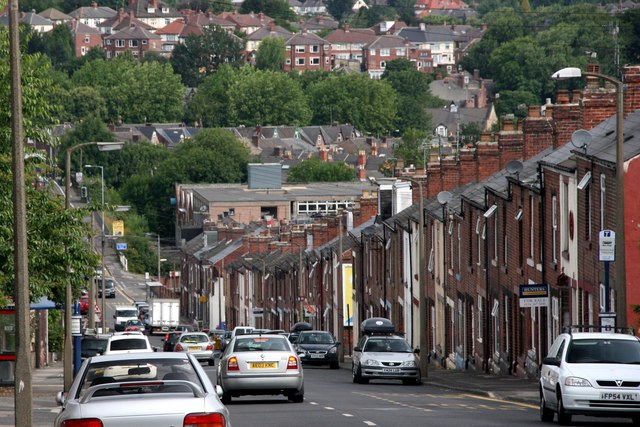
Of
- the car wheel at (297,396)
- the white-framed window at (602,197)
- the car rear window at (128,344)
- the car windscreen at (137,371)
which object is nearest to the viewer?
the car windscreen at (137,371)

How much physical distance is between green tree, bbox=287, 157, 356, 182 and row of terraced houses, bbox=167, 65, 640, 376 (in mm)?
80809

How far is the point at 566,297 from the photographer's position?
43.5 meters

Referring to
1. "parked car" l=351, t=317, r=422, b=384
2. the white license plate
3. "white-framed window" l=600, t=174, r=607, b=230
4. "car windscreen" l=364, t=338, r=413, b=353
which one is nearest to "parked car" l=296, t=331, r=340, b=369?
"parked car" l=351, t=317, r=422, b=384

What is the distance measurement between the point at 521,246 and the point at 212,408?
29668 millimetres

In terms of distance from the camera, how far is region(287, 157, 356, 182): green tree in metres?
184

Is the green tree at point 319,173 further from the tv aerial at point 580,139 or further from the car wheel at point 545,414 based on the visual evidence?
the car wheel at point 545,414

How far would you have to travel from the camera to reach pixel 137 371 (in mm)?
20969

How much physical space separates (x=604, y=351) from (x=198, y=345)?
4028 cm

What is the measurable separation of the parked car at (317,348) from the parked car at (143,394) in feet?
139

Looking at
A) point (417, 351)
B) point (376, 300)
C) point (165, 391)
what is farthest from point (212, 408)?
point (376, 300)

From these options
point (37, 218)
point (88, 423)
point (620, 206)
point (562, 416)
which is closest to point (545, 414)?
point (562, 416)

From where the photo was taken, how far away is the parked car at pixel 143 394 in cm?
1939

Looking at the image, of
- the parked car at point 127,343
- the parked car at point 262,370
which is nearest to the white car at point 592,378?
the parked car at point 262,370

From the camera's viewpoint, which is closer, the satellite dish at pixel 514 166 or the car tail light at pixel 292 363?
the car tail light at pixel 292 363
